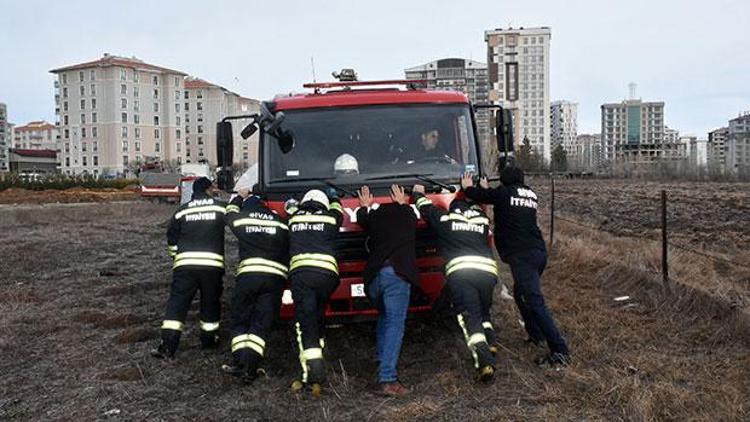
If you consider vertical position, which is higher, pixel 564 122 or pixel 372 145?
pixel 564 122

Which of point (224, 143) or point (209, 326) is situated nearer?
point (209, 326)

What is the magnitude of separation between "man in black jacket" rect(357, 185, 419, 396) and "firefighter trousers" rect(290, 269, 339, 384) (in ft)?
1.18

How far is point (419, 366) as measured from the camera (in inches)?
230

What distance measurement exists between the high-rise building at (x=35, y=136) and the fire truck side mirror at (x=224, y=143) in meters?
184

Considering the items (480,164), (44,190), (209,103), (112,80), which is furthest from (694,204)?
(209,103)

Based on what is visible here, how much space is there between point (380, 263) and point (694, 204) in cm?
2277

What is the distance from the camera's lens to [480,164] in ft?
21.1

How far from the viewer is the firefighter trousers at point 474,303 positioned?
5277 mm

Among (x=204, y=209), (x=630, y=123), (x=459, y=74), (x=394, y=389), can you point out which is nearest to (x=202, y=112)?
(x=459, y=74)

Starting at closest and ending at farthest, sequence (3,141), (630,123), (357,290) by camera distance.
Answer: (357,290) → (3,141) → (630,123)

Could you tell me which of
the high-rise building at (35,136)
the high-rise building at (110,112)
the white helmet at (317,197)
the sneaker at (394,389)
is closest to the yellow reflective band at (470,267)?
the sneaker at (394,389)

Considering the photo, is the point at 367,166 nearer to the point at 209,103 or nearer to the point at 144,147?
the point at 144,147

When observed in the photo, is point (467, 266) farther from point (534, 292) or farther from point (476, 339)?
point (534, 292)

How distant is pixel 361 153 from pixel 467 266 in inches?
60.1
